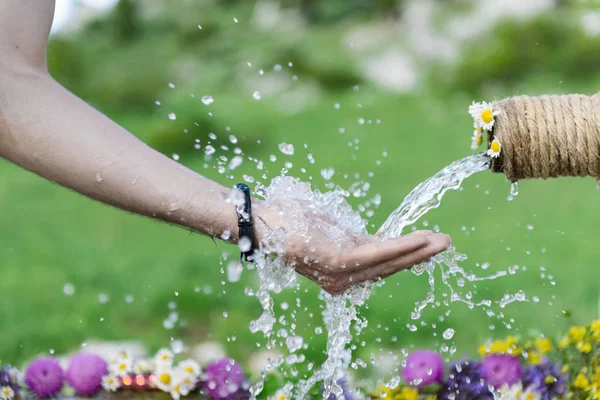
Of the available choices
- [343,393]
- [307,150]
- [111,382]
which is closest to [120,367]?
[111,382]

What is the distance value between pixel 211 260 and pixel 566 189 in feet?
7.40

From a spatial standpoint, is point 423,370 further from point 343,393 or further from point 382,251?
point 382,251

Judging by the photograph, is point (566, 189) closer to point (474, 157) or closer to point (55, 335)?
point (55, 335)

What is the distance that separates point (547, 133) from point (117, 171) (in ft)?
2.63

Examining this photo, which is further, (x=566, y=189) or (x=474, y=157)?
(x=566, y=189)

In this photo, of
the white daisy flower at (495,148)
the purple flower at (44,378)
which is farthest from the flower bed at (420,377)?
the white daisy flower at (495,148)

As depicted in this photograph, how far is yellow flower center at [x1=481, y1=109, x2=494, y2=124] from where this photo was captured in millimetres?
1570

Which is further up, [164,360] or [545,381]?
[545,381]

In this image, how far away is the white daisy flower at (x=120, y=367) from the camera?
85.5 inches

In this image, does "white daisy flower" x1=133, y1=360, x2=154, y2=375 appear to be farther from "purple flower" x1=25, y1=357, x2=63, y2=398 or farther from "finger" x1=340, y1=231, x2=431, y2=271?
"finger" x1=340, y1=231, x2=431, y2=271

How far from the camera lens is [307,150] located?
5668 mm

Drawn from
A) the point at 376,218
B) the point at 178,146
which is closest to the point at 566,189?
the point at 376,218

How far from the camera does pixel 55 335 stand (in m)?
3.23

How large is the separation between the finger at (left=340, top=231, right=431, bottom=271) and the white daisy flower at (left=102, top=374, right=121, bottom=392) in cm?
88
